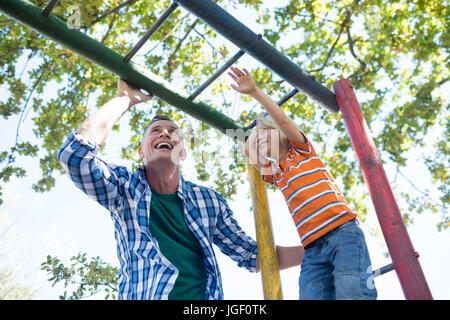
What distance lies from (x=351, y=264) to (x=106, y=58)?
1.53 metres

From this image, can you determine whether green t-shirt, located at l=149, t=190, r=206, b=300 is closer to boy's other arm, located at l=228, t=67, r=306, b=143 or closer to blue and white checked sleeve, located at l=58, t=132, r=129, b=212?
blue and white checked sleeve, located at l=58, t=132, r=129, b=212

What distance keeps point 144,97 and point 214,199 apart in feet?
2.56

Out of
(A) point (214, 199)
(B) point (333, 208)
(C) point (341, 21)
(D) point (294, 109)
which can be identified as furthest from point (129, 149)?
(B) point (333, 208)

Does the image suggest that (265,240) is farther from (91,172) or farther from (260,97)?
(91,172)

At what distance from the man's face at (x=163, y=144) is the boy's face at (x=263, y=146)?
0.46 metres

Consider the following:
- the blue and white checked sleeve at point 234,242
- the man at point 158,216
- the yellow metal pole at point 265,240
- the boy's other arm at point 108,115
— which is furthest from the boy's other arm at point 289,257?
the boy's other arm at point 108,115

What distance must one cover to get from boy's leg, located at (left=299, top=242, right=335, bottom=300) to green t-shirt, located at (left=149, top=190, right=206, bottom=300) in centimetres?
54

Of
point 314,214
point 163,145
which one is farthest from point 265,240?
point 163,145

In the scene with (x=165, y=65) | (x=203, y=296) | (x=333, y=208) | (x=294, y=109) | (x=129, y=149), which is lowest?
(x=203, y=296)

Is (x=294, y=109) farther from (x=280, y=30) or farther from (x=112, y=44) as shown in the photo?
(x=112, y=44)

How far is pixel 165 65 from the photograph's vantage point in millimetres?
5035

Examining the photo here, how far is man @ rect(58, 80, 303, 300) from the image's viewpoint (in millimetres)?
1768

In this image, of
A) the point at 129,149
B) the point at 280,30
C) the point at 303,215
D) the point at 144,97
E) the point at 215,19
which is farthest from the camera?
the point at 129,149

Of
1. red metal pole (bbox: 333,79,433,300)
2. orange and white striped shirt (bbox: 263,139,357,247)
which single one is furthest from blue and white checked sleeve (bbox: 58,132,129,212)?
red metal pole (bbox: 333,79,433,300)
